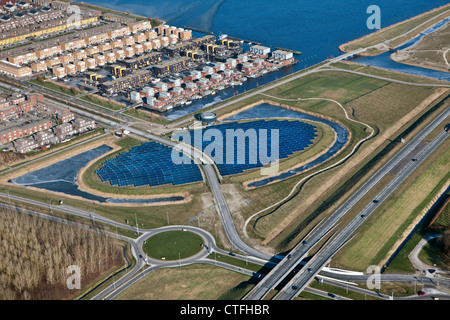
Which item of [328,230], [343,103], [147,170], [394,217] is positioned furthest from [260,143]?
[394,217]

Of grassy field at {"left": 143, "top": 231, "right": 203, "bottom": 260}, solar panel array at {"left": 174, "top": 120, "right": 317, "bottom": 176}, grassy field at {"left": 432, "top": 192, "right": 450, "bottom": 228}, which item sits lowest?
grassy field at {"left": 143, "top": 231, "right": 203, "bottom": 260}

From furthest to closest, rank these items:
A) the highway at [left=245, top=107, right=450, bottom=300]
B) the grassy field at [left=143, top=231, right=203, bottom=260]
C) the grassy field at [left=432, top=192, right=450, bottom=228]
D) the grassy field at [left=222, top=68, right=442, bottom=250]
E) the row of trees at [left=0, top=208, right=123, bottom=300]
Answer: the grassy field at [left=222, top=68, right=442, bottom=250], the grassy field at [left=432, top=192, right=450, bottom=228], the grassy field at [left=143, top=231, right=203, bottom=260], the highway at [left=245, top=107, right=450, bottom=300], the row of trees at [left=0, top=208, right=123, bottom=300]

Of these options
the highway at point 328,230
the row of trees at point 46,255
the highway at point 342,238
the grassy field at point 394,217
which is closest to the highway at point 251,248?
the highway at point 328,230

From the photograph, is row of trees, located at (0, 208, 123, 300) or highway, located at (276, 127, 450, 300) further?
row of trees, located at (0, 208, 123, 300)

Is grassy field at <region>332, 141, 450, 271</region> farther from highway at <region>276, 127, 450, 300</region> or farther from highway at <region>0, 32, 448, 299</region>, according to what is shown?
highway at <region>0, 32, 448, 299</region>

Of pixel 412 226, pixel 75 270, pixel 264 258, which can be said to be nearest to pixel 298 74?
pixel 412 226

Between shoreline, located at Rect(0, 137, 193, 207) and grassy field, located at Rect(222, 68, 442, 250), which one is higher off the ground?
grassy field, located at Rect(222, 68, 442, 250)

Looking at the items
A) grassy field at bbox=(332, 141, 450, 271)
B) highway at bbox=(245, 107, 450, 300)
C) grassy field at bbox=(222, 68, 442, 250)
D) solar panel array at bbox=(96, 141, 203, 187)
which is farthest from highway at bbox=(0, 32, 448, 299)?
grassy field at bbox=(332, 141, 450, 271)
